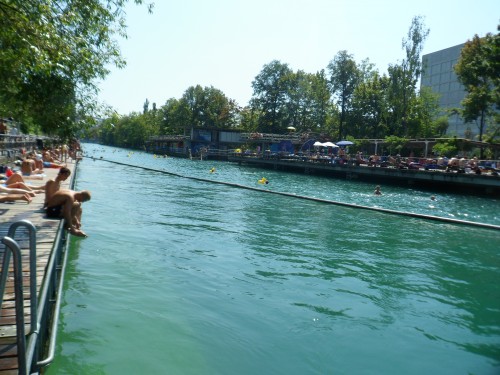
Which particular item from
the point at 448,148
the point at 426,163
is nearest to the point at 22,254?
the point at 426,163

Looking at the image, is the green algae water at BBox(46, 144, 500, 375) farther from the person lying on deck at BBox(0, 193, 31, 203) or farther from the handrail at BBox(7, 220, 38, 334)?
the handrail at BBox(7, 220, 38, 334)

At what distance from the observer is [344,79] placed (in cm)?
7106

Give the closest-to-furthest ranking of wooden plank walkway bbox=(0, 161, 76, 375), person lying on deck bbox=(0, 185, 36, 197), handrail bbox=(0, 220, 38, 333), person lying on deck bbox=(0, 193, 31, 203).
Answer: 1. handrail bbox=(0, 220, 38, 333)
2. wooden plank walkway bbox=(0, 161, 76, 375)
3. person lying on deck bbox=(0, 193, 31, 203)
4. person lying on deck bbox=(0, 185, 36, 197)

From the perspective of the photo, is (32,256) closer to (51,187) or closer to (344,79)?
(51,187)

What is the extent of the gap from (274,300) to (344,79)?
6804cm

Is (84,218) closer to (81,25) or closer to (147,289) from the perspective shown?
(81,25)

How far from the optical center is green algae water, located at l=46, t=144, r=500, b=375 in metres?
5.78

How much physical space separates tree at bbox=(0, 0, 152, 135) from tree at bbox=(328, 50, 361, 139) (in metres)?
61.0

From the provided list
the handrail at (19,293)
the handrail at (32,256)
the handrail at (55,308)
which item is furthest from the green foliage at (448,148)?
the handrail at (19,293)

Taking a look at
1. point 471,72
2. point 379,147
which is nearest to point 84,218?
point 471,72

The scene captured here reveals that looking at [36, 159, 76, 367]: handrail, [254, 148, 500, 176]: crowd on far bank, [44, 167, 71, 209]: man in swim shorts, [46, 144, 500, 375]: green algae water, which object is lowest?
[46, 144, 500, 375]: green algae water

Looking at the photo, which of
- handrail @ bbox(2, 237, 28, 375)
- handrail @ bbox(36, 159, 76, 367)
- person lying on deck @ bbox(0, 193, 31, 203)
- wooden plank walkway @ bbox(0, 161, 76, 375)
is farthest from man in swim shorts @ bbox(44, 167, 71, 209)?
handrail @ bbox(2, 237, 28, 375)

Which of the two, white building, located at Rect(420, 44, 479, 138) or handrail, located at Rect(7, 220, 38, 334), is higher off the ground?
white building, located at Rect(420, 44, 479, 138)

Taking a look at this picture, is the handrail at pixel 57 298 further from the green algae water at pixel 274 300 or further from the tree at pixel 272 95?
the tree at pixel 272 95
